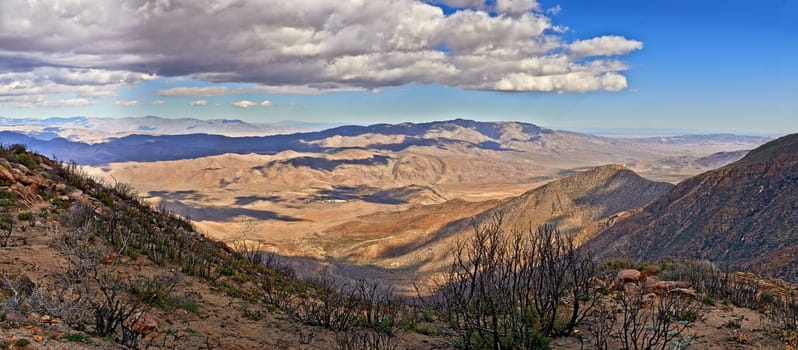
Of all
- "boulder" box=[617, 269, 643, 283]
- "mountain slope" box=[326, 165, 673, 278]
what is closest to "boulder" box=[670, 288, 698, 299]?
"boulder" box=[617, 269, 643, 283]

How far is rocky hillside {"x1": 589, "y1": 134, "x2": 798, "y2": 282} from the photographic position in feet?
130

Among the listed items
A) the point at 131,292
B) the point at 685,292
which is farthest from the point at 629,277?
the point at 131,292

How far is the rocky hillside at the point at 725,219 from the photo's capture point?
39.6 m

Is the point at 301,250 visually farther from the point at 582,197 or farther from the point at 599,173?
the point at 599,173

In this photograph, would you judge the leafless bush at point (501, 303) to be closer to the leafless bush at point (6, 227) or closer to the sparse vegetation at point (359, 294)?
the sparse vegetation at point (359, 294)

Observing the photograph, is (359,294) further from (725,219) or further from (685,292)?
(725,219)

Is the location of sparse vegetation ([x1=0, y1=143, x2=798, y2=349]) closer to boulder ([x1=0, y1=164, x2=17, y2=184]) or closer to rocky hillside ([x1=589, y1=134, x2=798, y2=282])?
boulder ([x1=0, y1=164, x2=17, y2=184])

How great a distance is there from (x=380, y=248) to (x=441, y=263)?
1522 centimetres

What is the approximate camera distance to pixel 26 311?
7105 mm

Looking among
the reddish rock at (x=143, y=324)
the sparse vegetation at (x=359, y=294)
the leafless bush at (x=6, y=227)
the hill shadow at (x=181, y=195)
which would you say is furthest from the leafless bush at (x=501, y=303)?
the hill shadow at (x=181, y=195)

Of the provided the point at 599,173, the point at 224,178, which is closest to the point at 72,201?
the point at 599,173

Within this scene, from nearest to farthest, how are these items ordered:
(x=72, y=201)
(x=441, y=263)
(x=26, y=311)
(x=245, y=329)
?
(x=26, y=311) → (x=245, y=329) → (x=72, y=201) → (x=441, y=263)

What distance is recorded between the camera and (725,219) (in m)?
45.0

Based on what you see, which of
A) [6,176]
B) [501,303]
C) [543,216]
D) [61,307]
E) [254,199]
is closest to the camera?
[61,307]
